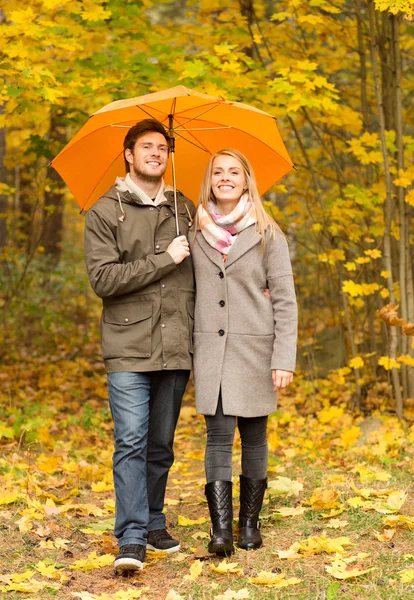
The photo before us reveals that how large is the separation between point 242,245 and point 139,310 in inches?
23.1

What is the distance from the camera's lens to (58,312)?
38.2ft

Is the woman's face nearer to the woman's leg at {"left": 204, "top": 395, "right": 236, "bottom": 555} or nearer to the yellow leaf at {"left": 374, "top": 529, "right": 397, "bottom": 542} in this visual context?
the woman's leg at {"left": 204, "top": 395, "right": 236, "bottom": 555}

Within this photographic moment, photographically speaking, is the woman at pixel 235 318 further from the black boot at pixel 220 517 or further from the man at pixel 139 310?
the man at pixel 139 310

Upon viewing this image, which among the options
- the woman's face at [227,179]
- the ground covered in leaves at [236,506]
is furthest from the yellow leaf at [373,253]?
the woman's face at [227,179]

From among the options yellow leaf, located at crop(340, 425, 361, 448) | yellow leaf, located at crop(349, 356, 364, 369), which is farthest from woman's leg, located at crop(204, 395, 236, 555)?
yellow leaf, located at crop(349, 356, 364, 369)

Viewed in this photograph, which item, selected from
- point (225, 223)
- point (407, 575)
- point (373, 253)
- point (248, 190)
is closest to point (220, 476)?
point (407, 575)

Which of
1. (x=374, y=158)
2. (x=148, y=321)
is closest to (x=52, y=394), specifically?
(x=374, y=158)

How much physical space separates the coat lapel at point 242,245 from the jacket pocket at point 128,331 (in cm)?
45

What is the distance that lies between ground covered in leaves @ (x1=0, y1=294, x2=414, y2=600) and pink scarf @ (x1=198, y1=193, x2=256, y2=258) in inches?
57.2

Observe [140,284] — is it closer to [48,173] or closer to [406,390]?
[406,390]

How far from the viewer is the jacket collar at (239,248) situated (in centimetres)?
356

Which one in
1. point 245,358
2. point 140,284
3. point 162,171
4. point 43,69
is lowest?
point 245,358

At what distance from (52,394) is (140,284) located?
16.6ft

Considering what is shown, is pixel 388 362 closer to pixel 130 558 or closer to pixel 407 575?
pixel 407 575
